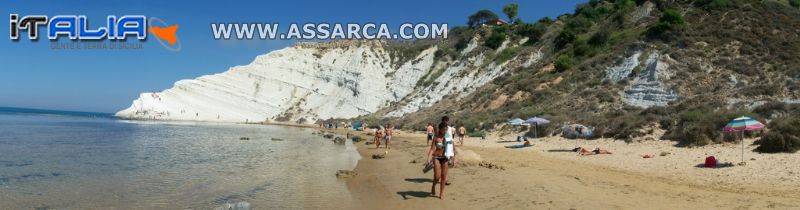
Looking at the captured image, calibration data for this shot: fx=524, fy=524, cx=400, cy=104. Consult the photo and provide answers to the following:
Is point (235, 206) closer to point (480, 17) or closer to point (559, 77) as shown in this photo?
point (559, 77)

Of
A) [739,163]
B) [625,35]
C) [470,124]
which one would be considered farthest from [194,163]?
[625,35]

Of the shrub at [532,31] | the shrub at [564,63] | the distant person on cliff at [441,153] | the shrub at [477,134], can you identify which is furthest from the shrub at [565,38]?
the distant person on cliff at [441,153]

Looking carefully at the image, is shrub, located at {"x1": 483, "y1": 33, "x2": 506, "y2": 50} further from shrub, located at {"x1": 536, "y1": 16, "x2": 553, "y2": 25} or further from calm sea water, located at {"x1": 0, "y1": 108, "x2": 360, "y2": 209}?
calm sea water, located at {"x1": 0, "y1": 108, "x2": 360, "y2": 209}

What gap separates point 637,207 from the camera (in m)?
7.61

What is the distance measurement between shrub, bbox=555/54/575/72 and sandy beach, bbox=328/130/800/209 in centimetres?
2295

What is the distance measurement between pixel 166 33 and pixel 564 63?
88.3 feet

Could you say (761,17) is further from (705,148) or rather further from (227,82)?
(227,82)

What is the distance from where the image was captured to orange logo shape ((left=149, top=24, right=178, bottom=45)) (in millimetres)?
26344

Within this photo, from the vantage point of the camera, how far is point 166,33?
27.8m

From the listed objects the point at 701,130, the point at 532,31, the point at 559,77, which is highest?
the point at 532,31

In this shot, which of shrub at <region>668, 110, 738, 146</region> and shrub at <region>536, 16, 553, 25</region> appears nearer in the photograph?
shrub at <region>668, 110, 738, 146</region>

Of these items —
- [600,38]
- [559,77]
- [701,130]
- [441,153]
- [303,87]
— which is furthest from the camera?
[303,87]

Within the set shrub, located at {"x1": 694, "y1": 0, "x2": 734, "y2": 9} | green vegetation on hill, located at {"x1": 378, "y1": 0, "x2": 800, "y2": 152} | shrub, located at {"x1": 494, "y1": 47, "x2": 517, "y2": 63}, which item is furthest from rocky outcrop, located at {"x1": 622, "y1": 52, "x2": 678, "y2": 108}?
shrub, located at {"x1": 494, "y1": 47, "x2": 517, "y2": 63}

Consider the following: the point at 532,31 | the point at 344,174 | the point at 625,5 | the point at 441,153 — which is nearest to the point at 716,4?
the point at 625,5
